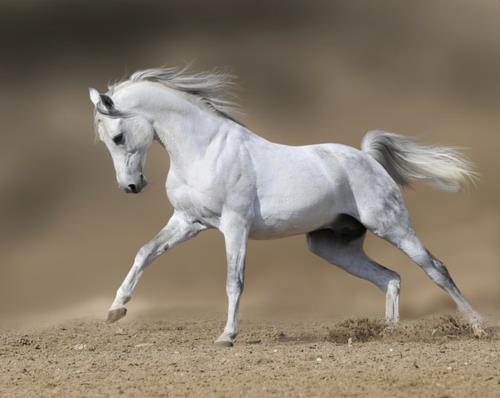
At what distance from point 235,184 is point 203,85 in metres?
0.86

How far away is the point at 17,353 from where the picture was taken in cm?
741

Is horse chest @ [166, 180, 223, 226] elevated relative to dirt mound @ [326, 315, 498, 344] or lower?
elevated

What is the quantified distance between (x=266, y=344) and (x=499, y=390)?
7.94ft

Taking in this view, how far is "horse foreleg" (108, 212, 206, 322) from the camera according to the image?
24.9 ft

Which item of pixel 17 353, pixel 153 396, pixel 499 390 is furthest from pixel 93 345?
pixel 499 390

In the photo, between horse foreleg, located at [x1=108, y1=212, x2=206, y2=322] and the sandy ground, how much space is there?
16.7 inches

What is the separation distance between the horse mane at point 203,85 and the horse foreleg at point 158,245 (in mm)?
845

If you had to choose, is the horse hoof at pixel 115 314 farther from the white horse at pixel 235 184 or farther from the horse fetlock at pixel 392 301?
the horse fetlock at pixel 392 301

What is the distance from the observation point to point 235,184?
7609mm

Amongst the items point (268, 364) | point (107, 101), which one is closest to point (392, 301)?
point (268, 364)

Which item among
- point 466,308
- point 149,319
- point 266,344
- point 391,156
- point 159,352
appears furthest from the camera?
point 149,319

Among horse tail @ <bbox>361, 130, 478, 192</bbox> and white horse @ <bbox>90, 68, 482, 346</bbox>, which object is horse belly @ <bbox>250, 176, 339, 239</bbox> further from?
horse tail @ <bbox>361, 130, 478, 192</bbox>

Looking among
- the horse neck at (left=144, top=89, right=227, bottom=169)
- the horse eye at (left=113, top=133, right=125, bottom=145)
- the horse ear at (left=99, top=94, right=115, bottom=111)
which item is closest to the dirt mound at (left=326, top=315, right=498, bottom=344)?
the horse neck at (left=144, top=89, right=227, bottom=169)

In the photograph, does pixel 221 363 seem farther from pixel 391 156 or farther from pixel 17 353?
pixel 391 156
